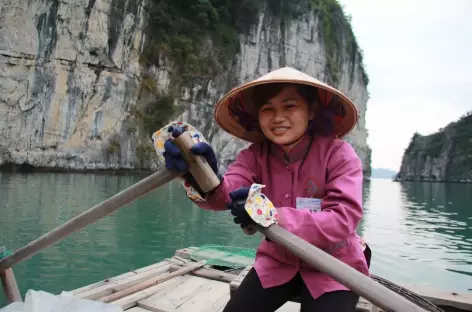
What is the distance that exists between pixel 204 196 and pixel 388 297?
651mm

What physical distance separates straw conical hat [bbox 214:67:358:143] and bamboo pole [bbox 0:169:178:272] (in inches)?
15.7

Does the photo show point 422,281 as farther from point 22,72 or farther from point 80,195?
point 22,72

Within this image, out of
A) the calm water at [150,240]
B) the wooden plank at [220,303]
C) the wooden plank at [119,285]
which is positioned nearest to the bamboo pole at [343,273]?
the wooden plank at [220,303]

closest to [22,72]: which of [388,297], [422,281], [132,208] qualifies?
[132,208]

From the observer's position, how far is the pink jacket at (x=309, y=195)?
43.4 inches

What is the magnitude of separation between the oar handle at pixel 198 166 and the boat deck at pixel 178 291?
0.60 m

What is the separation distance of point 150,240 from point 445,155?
4572 centimetres

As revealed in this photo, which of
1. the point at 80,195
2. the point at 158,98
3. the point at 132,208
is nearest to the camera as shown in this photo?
the point at 132,208

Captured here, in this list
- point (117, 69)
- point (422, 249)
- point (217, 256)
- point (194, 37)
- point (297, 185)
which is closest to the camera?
point (297, 185)

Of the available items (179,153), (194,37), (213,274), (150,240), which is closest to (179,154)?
(179,153)

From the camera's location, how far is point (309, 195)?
1.27m

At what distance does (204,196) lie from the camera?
50.9 inches

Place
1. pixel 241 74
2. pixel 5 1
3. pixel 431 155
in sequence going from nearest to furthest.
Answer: pixel 5 1 → pixel 241 74 → pixel 431 155

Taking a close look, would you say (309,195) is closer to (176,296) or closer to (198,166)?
(198,166)
